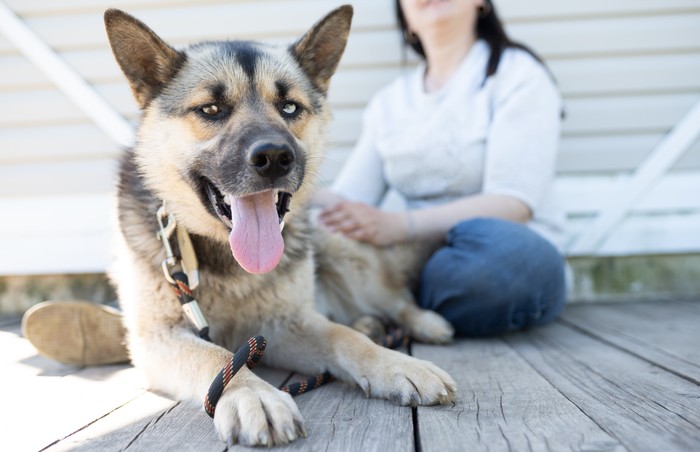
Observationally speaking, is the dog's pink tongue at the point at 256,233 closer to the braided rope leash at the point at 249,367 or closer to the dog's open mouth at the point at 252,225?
the dog's open mouth at the point at 252,225

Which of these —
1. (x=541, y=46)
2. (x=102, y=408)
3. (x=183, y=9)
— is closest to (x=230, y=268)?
(x=102, y=408)

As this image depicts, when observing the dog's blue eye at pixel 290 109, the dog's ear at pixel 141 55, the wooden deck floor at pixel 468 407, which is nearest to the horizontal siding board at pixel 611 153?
the wooden deck floor at pixel 468 407

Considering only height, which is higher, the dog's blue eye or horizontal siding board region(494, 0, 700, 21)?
horizontal siding board region(494, 0, 700, 21)

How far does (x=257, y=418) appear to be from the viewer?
1.38 metres

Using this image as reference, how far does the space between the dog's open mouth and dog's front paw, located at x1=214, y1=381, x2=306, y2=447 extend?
1.41ft

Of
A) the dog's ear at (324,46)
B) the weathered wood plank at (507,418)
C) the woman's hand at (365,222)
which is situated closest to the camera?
the weathered wood plank at (507,418)

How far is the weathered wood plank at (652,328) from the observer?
2117 millimetres

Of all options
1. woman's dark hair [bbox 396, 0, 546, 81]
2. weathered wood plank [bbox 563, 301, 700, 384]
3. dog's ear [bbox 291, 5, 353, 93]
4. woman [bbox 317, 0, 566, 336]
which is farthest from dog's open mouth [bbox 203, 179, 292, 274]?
woman's dark hair [bbox 396, 0, 546, 81]

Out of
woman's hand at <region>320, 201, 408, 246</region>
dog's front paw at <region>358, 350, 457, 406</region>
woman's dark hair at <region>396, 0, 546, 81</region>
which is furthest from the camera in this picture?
woman's dark hair at <region>396, 0, 546, 81</region>

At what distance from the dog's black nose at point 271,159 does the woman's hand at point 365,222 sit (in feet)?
2.99

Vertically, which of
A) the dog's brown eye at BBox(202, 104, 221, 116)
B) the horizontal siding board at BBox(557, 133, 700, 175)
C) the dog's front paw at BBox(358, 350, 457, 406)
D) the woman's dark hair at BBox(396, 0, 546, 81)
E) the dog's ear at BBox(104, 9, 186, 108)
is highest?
the woman's dark hair at BBox(396, 0, 546, 81)

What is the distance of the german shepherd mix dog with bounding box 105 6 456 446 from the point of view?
1.77 metres

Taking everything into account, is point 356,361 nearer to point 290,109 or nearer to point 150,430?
point 150,430

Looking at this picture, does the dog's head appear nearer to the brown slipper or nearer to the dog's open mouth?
the dog's open mouth
